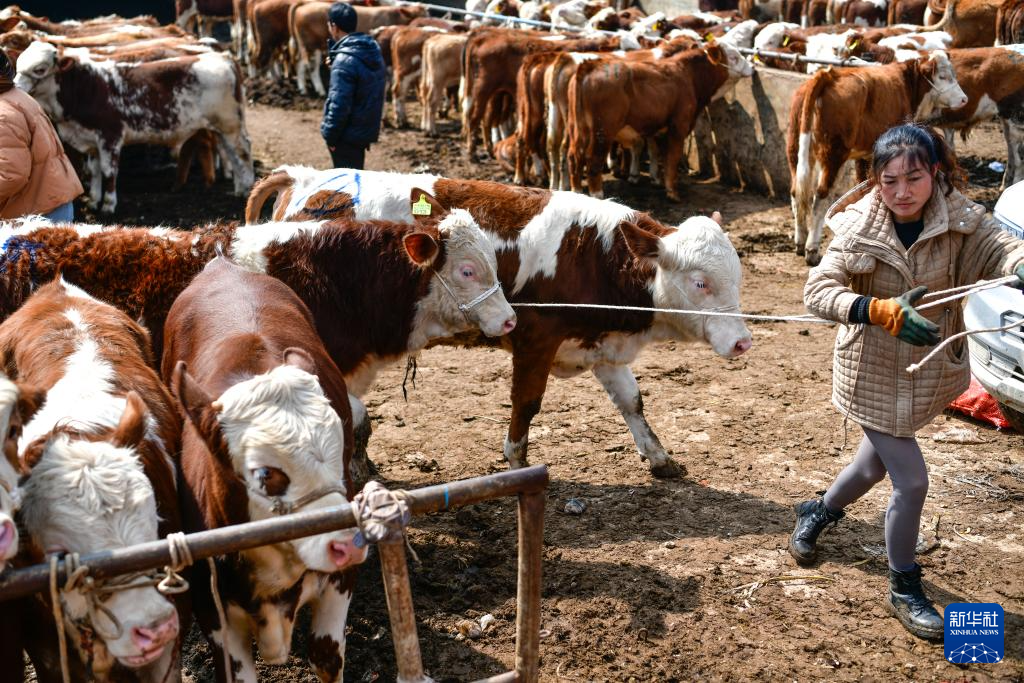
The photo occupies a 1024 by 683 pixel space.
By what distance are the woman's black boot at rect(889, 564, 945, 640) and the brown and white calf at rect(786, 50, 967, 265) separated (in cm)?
583

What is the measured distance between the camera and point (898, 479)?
394 cm

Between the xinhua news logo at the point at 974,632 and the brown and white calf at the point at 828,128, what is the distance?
227 inches

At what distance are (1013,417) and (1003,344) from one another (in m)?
0.72

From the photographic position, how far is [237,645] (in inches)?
133

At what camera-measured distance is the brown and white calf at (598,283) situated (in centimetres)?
544

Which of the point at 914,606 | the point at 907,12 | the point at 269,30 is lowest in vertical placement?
the point at 914,606

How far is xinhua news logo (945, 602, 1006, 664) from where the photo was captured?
3.95 metres

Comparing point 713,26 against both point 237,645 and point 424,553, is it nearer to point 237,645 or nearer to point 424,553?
point 424,553

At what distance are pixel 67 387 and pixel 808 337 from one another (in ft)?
19.0

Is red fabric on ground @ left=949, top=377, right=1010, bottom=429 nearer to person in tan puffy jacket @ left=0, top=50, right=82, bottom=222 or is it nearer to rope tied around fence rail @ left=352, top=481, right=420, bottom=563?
rope tied around fence rail @ left=352, top=481, right=420, bottom=563

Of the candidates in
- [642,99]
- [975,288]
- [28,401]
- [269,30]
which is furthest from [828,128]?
[269,30]

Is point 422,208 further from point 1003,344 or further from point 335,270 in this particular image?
point 1003,344

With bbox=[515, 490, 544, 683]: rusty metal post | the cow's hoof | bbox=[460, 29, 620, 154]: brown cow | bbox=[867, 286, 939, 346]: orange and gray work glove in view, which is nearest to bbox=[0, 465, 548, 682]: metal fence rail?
bbox=[515, 490, 544, 683]: rusty metal post

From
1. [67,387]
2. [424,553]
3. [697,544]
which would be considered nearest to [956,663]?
[697,544]
